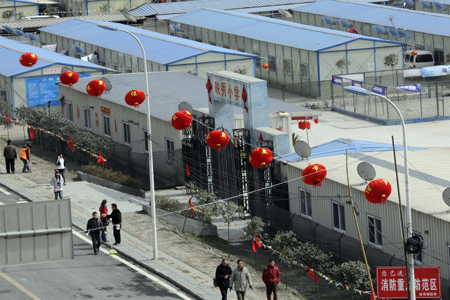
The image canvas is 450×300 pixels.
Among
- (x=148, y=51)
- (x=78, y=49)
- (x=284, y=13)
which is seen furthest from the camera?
(x=284, y=13)

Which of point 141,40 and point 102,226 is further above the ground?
point 141,40

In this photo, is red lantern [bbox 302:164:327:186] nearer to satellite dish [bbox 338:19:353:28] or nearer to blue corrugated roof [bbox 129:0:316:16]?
satellite dish [bbox 338:19:353:28]

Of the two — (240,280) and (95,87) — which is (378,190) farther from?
(95,87)

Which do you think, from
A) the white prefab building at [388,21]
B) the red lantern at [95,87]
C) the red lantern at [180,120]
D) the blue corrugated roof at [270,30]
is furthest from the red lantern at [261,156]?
the white prefab building at [388,21]

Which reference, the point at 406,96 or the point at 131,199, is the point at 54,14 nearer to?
the point at 406,96

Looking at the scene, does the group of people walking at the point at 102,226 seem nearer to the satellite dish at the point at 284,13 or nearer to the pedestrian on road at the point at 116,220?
the pedestrian on road at the point at 116,220

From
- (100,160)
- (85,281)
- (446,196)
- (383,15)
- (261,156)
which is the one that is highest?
(383,15)

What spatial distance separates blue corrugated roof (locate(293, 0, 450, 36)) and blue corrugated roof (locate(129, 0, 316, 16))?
176 inches

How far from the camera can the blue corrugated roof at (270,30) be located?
65.2 meters

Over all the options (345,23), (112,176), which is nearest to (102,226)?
(112,176)

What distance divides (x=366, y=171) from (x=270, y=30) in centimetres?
4235

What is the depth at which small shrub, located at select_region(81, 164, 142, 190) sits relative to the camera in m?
41.9

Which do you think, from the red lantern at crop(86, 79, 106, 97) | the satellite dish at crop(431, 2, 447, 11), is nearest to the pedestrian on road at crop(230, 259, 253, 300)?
the red lantern at crop(86, 79, 106, 97)

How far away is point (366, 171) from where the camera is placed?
Answer: 3139cm
